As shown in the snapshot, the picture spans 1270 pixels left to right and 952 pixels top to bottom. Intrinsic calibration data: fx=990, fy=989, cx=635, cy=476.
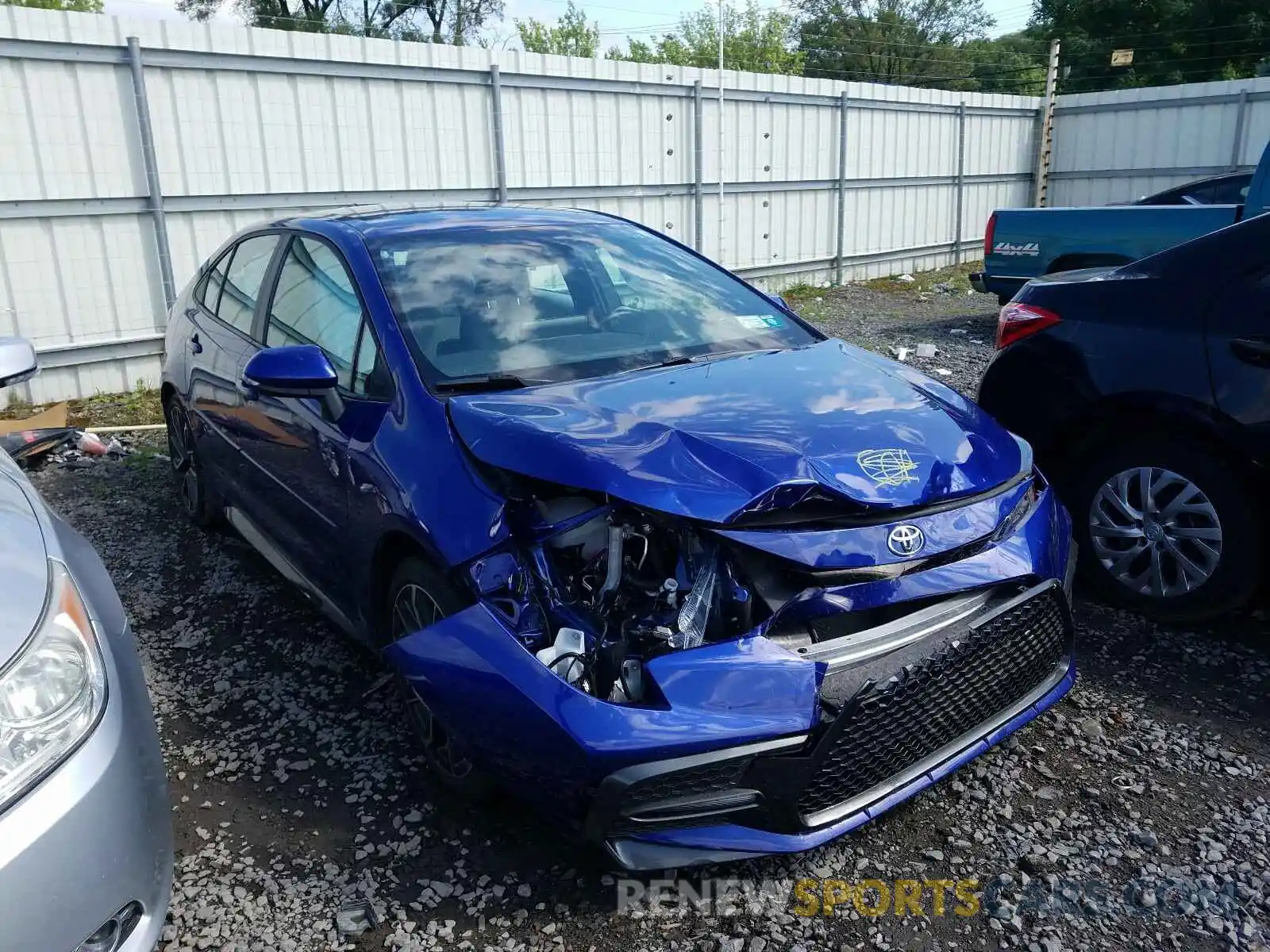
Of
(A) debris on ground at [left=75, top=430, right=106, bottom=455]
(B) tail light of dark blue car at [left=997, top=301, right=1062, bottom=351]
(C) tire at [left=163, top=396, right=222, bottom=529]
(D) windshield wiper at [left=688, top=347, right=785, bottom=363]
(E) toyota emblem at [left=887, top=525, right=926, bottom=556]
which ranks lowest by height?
(A) debris on ground at [left=75, top=430, right=106, bottom=455]

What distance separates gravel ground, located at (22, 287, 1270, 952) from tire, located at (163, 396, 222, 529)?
1086 millimetres

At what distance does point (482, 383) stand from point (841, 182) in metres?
11.8

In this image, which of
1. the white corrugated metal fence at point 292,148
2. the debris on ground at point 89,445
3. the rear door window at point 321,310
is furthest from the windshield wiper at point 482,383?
the white corrugated metal fence at point 292,148

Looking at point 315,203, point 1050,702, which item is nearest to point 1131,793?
point 1050,702

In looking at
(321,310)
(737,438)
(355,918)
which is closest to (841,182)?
(321,310)

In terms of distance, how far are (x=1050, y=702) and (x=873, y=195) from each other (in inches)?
499

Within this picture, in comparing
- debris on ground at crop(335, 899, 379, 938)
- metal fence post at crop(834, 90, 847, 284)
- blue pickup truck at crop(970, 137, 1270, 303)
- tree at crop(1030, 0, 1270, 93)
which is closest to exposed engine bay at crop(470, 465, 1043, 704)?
debris on ground at crop(335, 899, 379, 938)

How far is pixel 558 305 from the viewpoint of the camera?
344 centimetres

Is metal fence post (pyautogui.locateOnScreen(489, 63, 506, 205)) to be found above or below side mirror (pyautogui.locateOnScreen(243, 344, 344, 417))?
above

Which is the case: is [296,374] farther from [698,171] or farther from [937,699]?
[698,171]

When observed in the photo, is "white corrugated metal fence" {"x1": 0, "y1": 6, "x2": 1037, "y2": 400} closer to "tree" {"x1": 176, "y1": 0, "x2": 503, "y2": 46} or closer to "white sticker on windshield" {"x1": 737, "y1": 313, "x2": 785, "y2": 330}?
"white sticker on windshield" {"x1": 737, "y1": 313, "x2": 785, "y2": 330}

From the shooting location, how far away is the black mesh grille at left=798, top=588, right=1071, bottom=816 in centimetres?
223

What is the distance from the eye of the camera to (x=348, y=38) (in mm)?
8531

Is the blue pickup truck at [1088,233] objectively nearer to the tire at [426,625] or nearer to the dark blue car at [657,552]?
the dark blue car at [657,552]
